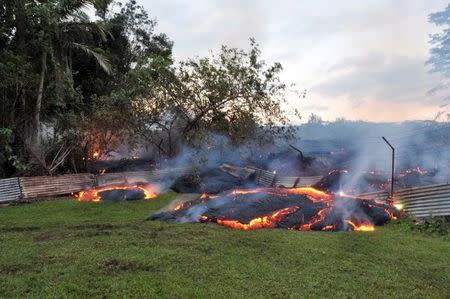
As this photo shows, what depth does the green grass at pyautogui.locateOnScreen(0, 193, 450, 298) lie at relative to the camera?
6.05 meters

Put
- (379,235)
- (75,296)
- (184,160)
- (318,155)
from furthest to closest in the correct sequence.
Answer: (318,155) < (184,160) < (379,235) < (75,296)

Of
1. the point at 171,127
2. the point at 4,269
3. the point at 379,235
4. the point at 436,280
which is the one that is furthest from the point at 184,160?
the point at 436,280

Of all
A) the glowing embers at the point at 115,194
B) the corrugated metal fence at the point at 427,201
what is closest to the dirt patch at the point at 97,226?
the glowing embers at the point at 115,194

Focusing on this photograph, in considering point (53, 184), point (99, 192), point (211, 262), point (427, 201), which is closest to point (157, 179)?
point (99, 192)

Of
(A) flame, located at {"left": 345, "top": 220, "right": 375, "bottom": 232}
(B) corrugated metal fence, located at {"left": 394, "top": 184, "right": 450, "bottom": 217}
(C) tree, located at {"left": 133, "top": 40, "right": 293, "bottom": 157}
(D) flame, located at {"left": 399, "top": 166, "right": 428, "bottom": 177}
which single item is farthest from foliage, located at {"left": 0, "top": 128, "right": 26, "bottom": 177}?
(D) flame, located at {"left": 399, "top": 166, "right": 428, "bottom": 177}

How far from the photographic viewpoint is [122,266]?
7035mm

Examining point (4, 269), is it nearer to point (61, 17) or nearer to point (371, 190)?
point (371, 190)

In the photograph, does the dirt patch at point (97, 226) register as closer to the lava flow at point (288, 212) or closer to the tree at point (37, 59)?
the lava flow at point (288, 212)

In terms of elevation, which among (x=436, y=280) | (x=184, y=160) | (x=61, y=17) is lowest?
(x=436, y=280)

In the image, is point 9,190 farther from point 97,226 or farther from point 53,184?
point 97,226

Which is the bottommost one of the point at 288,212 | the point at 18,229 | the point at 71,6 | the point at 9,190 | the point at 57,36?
the point at 18,229

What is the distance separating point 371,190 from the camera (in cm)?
1472

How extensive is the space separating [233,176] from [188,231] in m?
9.71

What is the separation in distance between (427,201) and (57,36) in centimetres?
1629
